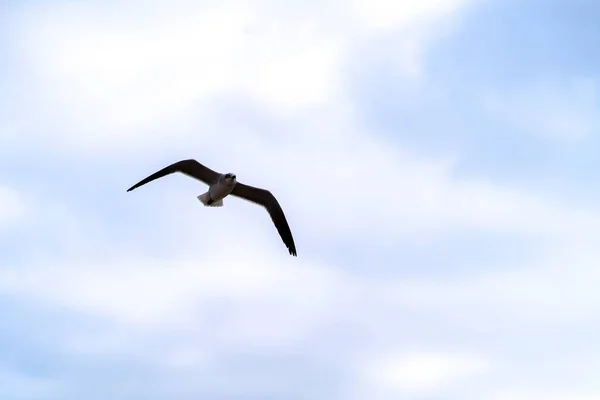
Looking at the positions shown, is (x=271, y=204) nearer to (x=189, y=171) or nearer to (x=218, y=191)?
(x=218, y=191)

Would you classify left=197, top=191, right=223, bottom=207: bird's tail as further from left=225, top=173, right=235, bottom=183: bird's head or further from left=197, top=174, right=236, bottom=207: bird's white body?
left=225, top=173, right=235, bottom=183: bird's head

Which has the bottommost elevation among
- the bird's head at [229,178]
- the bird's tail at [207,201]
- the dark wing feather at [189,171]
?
the bird's tail at [207,201]

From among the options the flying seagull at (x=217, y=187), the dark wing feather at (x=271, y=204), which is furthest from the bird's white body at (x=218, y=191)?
the dark wing feather at (x=271, y=204)

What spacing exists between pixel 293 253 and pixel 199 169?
266 inches

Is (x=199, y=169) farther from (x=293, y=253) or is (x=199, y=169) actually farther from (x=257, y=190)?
(x=293, y=253)

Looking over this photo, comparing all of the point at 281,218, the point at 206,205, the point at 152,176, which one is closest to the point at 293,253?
the point at 281,218

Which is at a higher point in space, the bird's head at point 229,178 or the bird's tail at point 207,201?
the bird's head at point 229,178

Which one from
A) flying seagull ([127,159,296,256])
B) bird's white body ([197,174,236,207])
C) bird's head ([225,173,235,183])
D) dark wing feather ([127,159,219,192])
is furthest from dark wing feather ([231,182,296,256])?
dark wing feather ([127,159,219,192])

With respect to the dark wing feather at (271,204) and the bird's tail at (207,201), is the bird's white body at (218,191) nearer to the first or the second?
the bird's tail at (207,201)

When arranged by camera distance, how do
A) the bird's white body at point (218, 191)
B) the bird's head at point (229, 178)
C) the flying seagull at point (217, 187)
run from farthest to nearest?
the flying seagull at point (217, 187)
the bird's white body at point (218, 191)
the bird's head at point (229, 178)

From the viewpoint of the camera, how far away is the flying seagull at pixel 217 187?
3556 centimetres

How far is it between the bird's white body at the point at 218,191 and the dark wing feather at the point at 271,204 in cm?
94

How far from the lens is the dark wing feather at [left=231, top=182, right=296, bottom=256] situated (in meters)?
37.0

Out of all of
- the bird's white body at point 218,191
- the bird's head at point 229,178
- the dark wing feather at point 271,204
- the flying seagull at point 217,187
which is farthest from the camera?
the dark wing feather at point 271,204
